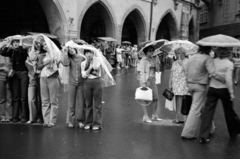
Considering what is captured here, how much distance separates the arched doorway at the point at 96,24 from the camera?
23609mm

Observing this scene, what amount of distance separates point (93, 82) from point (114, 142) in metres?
1.36

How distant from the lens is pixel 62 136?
554 cm

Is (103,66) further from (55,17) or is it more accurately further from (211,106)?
(55,17)

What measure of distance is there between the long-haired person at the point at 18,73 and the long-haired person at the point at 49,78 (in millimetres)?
489

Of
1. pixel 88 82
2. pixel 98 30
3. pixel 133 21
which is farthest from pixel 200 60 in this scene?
pixel 133 21

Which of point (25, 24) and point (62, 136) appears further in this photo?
point (25, 24)

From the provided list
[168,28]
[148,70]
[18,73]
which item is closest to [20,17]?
[18,73]

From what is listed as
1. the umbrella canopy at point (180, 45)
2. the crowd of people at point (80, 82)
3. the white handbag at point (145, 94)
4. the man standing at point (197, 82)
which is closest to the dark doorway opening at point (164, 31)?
the umbrella canopy at point (180, 45)

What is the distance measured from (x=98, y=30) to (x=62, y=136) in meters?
21.0

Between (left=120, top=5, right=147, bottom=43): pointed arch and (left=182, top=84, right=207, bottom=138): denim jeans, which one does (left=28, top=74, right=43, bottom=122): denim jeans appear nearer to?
(left=182, top=84, right=207, bottom=138): denim jeans

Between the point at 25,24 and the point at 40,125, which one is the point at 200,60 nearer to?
the point at 40,125

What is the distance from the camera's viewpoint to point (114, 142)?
5199 mm

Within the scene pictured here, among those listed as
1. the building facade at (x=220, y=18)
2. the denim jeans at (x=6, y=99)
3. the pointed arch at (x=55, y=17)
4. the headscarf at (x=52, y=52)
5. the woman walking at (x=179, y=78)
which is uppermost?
the building facade at (x=220, y=18)

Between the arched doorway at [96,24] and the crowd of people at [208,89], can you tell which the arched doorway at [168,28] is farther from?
the crowd of people at [208,89]
